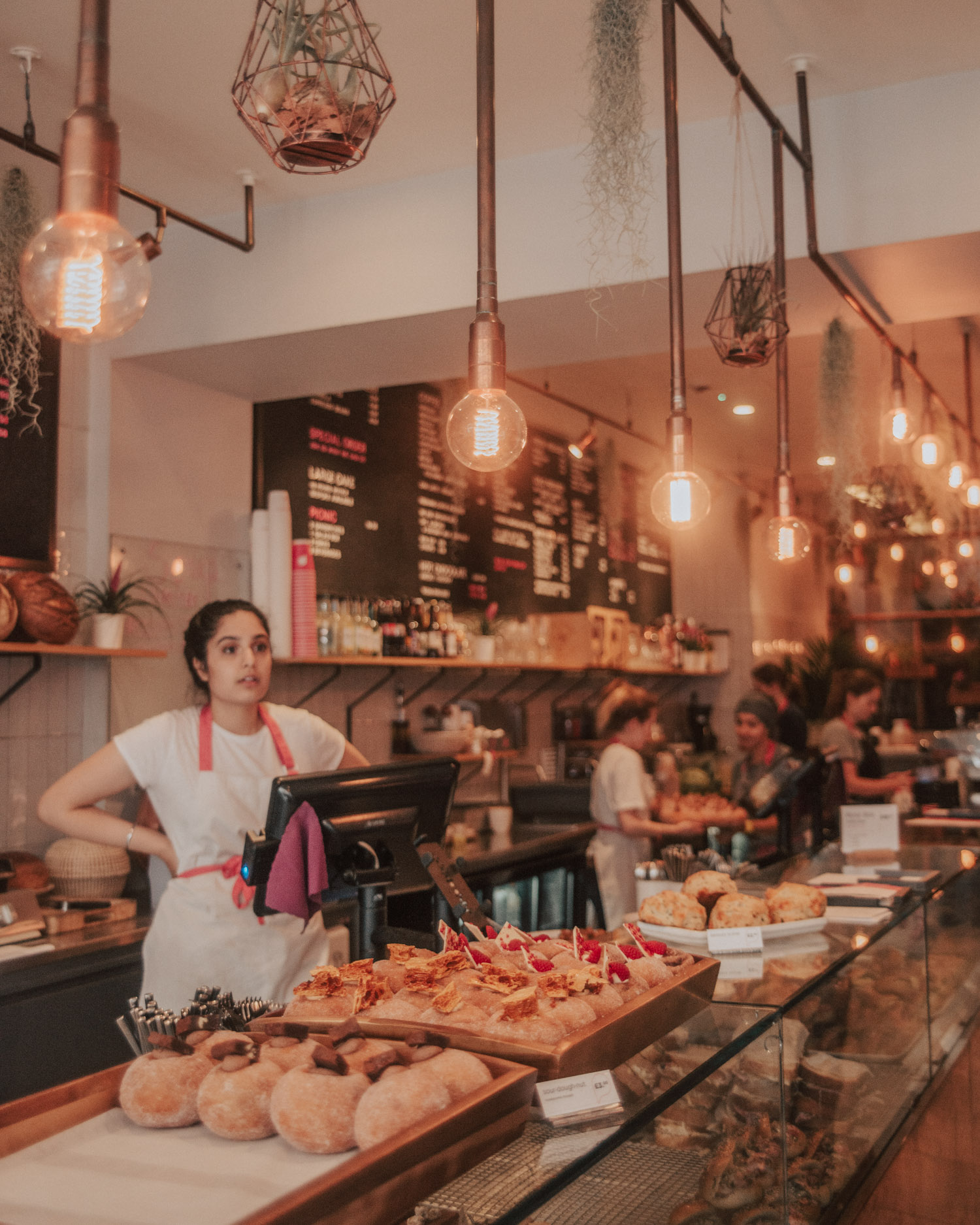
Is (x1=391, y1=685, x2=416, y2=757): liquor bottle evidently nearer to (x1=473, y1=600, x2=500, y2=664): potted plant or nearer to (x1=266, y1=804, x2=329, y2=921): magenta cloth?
(x1=473, y1=600, x2=500, y2=664): potted plant

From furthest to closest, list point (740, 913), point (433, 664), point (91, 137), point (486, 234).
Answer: point (433, 664) < point (740, 913) < point (486, 234) < point (91, 137)

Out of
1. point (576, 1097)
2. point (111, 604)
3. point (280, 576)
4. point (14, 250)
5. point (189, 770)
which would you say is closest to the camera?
point (576, 1097)

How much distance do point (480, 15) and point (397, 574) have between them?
12.5ft

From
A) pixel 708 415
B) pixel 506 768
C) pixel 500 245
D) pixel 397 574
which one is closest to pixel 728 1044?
pixel 500 245

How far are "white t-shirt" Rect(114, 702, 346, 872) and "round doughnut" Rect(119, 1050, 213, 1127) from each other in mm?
1709

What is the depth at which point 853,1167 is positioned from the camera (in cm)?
204

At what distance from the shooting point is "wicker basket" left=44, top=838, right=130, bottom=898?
140 inches

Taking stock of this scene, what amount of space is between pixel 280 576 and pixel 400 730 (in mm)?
1247

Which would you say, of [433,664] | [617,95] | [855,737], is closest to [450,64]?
[617,95]

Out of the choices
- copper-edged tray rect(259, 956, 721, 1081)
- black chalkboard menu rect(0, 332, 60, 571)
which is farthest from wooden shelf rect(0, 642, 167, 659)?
copper-edged tray rect(259, 956, 721, 1081)

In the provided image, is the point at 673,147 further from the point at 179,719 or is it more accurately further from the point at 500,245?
the point at 179,719

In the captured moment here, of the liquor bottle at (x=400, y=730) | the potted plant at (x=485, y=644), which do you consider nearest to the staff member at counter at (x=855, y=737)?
the potted plant at (x=485, y=644)

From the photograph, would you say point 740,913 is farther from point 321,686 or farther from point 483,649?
point 483,649

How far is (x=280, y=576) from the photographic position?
4.48 meters
